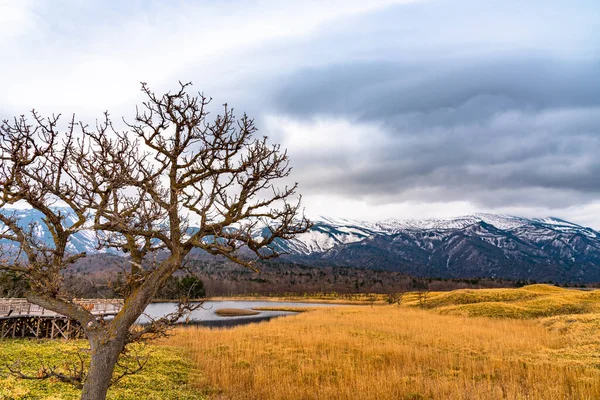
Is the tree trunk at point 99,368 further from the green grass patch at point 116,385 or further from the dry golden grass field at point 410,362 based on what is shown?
the dry golden grass field at point 410,362

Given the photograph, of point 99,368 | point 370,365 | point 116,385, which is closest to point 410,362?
point 370,365

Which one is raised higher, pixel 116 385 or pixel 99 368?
pixel 99 368

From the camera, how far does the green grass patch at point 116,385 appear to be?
12.6m

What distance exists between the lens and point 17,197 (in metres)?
6.88

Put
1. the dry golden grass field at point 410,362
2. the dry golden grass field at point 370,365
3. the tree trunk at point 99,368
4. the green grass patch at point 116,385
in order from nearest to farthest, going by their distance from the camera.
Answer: the tree trunk at point 99,368 → the green grass patch at point 116,385 → the dry golden grass field at point 370,365 → the dry golden grass field at point 410,362

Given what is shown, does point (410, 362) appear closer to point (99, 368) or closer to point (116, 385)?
point (116, 385)

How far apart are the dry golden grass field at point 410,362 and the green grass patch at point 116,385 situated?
3.29 feet

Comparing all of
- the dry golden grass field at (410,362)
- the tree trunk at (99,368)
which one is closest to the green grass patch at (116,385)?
the dry golden grass field at (410,362)

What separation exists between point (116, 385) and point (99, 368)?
923 cm

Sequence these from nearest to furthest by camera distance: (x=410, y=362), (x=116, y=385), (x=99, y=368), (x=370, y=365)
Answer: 1. (x=99, y=368)
2. (x=116, y=385)
3. (x=370, y=365)
4. (x=410, y=362)

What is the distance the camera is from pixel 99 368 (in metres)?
6.89

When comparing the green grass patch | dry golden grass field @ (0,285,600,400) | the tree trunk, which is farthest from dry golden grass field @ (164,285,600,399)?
the tree trunk

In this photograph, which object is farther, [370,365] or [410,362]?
[410,362]

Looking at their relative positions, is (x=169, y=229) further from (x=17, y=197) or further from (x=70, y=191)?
(x=17, y=197)
